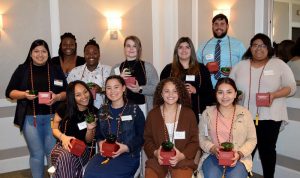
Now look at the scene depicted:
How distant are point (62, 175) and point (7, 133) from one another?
6.86 feet

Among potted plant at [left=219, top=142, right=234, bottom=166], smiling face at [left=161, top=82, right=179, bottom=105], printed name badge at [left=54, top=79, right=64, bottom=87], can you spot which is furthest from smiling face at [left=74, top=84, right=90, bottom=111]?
potted plant at [left=219, top=142, right=234, bottom=166]

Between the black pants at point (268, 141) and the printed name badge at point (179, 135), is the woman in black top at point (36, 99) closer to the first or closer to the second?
the printed name badge at point (179, 135)

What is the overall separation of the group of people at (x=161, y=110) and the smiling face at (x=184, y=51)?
0.03 ft

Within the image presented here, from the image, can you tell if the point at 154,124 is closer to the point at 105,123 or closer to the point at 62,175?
the point at 105,123

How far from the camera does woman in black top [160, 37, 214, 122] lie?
3.30 meters

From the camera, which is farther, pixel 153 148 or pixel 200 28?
pixel 200 28

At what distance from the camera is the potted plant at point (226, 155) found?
7.87ft

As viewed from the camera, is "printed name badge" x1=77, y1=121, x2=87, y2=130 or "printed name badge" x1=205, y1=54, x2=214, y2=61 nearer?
"printed name badge" x1=77, y1=121, x2=87, y2=130

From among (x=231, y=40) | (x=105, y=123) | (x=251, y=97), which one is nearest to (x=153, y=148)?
(x=105, y=123)

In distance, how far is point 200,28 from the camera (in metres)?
5.41

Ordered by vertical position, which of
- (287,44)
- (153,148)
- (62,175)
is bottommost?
(62,175)

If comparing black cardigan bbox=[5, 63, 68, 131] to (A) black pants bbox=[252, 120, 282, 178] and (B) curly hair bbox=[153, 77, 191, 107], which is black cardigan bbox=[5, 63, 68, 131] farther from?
(A) black pants bbox=[252, 120, 282, 178]

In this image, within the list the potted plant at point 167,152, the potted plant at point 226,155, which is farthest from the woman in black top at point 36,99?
the potted plant at point 226,155

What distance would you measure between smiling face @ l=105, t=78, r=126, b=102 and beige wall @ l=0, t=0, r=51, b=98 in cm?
204
